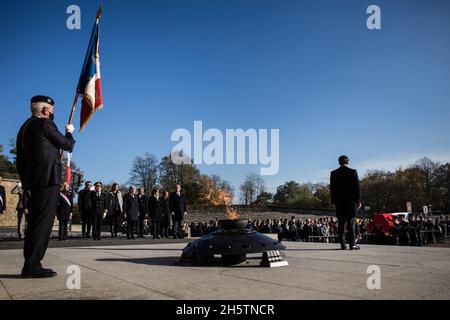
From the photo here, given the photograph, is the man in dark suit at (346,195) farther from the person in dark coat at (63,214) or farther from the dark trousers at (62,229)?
the dark trousers at (62,229)

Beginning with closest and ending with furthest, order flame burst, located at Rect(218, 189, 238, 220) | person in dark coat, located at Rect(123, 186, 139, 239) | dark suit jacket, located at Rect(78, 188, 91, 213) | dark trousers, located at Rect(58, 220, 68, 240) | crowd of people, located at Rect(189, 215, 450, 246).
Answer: flame burst, located at Rect(218, 189, 238, 220), dark trousers, located at Rect(58, 220, 68, 240), dark suit jacket, located at Rect(78, 188, 91, 213), person in dark coat, located at Rect(123, 186, 139, 239), crowd of people, located at Rect(189, 215, 450, 246)

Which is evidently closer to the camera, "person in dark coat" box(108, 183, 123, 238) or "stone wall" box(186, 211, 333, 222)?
"person in dark coat" box(108, 183, 123, 238)

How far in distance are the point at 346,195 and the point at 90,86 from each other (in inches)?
290

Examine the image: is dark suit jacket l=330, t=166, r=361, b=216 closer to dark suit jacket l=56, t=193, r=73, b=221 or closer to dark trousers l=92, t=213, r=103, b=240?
dark trousers l=92, t=213, r=103, b=240

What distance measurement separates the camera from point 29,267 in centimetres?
434

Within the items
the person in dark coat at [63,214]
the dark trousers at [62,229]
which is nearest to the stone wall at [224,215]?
the person in dark coat at [63,214]

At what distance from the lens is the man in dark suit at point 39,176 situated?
446 centimetres

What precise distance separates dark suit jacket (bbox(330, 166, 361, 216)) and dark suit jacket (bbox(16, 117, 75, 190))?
621 cm

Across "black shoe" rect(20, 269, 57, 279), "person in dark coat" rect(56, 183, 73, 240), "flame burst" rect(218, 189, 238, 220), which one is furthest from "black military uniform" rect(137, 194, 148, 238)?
"black shoe" rect(20, 269, 57, 279)

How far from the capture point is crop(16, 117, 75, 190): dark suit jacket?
4551 mm

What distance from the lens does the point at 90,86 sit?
1023 cm

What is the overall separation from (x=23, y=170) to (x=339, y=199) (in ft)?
21.9

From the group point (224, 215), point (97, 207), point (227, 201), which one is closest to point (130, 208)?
point (97, 207)

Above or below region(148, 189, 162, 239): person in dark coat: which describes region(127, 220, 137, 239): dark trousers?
below
